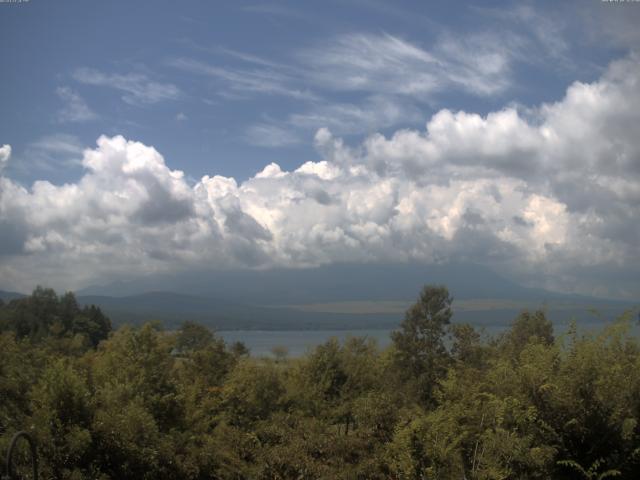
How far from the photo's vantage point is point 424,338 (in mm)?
47219

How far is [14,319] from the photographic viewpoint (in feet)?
282

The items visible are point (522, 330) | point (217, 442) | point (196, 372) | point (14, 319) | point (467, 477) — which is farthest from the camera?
point (14, 319)

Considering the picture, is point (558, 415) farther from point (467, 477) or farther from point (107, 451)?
point (107, 451)

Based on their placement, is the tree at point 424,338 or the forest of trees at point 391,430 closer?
the forest of trees at point 391,430

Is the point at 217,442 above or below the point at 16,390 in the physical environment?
below

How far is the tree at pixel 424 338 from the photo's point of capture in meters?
44.7

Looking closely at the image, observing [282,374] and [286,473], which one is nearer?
[286,473]

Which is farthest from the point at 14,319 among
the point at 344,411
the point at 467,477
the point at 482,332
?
the point at 467,477

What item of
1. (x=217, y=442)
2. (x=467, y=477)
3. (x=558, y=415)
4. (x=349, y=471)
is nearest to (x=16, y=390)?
(x=217, y=442)

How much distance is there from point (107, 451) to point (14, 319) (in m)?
79.5

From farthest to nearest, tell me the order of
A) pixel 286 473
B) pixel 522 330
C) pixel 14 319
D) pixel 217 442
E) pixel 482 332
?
pixel 14 319 → pixel 522 330 → pixel 482 332 → pixel 217 442 → pixel 286 473

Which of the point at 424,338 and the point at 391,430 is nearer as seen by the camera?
the point at 391,430

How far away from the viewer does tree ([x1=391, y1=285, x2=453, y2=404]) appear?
44.7 meters

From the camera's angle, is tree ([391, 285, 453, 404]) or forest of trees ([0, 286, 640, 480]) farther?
tree ([391, 285, 453, 404])
